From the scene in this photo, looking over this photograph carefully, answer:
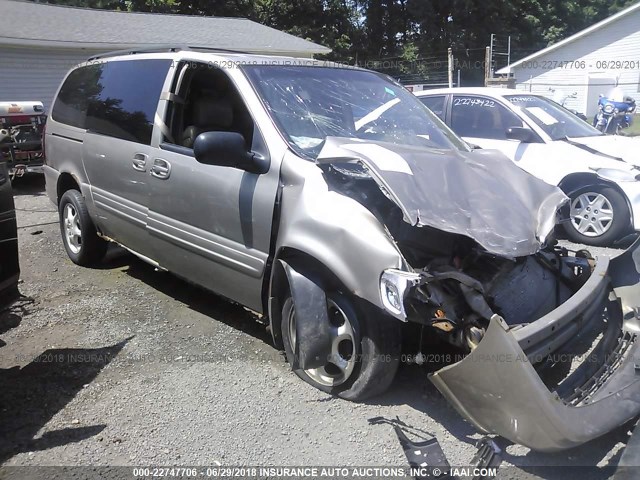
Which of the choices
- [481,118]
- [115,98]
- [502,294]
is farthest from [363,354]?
[481,118]

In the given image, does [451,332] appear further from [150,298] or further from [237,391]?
[150,298]

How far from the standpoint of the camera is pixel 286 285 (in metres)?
3.54

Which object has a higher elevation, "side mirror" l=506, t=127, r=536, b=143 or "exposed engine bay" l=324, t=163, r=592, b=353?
"side mirror" l=506, t=127, r=536, b=143

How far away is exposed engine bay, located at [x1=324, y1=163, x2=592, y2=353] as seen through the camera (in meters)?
2.82

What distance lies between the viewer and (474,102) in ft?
24.7

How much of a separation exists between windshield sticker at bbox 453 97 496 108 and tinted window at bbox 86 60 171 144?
4.40 m

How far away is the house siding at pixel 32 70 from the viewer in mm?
15070

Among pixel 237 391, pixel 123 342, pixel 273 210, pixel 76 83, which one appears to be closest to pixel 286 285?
pixel 273 210

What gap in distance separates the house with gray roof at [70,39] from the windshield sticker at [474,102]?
7.27 meters

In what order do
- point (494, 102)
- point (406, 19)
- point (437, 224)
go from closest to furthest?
point (437, 224) → point (494, 102) → point (406, 19)

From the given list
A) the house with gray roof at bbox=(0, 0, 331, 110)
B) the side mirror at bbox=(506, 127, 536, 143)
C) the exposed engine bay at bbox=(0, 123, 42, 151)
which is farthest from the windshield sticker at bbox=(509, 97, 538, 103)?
the exposed engine bay at bbox=(0, 123, 42, 151)

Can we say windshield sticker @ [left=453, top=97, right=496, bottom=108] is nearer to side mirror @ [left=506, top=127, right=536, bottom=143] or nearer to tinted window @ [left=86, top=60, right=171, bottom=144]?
side mirror @ [left=506, top=127, right=536, bottom=143]

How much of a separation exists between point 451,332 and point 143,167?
2.81 meters

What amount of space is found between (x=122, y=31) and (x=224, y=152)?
16.5 meters
